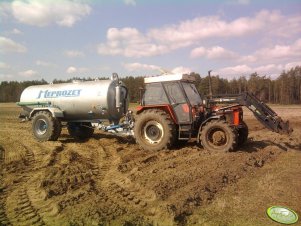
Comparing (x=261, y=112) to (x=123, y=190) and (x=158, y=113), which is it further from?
(x=123, y=190)

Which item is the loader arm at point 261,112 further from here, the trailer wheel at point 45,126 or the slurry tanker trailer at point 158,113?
the trailer wheel at point 45,126

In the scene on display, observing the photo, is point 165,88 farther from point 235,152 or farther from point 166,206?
point 166,206

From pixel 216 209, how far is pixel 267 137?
27.2 ft

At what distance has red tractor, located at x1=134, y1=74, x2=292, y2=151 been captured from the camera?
32.3ft

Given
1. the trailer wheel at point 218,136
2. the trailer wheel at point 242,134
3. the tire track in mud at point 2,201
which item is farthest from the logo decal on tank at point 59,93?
the trailer wheel at point 242,134

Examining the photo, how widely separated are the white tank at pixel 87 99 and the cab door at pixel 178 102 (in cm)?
245

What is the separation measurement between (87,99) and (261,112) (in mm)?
5928

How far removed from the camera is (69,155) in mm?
9672

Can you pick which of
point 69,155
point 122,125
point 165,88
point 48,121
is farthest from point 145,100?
point 48,121

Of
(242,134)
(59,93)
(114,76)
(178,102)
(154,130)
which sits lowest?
(242,134)

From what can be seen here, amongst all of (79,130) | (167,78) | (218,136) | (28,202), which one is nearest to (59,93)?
(79,130)

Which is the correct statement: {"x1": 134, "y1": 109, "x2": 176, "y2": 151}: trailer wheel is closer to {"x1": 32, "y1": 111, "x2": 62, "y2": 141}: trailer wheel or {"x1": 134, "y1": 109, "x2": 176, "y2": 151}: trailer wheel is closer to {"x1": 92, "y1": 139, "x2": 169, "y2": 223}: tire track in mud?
{"x1": 92, "y1": 139, "x2": 169, "y2": 223}: tire track in mud

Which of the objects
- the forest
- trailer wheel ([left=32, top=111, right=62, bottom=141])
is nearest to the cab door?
trailer wheel ([left=32, top=111, right=62, bottom=141])

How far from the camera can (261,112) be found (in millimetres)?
10156
